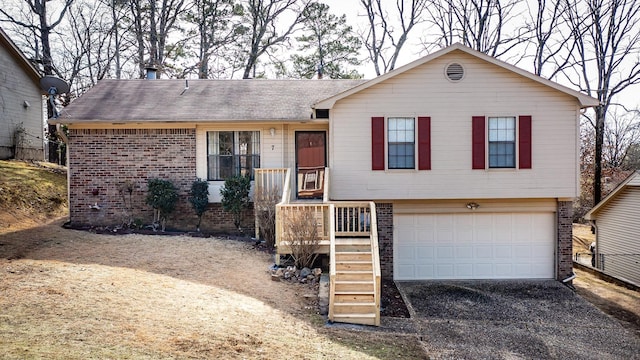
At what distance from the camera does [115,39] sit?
24531 mm

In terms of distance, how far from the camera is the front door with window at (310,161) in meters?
13.1

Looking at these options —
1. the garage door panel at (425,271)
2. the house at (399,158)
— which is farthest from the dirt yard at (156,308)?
the garage door panel at (425,271)

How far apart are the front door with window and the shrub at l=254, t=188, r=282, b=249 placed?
1.57 metres

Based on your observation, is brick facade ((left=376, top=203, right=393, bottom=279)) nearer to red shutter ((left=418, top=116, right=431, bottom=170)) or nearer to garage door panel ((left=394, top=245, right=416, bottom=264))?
garage door panel ((left=394, top=245, right=416, bottom=264))

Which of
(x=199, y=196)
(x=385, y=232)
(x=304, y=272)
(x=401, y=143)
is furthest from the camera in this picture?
(x=199, y=196)

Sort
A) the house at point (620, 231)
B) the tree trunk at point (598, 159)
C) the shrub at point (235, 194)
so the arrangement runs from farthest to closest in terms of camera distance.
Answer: the tree trunk at point (598, 159) → the house at point (620, 231) → the shrub at point (235, 194)

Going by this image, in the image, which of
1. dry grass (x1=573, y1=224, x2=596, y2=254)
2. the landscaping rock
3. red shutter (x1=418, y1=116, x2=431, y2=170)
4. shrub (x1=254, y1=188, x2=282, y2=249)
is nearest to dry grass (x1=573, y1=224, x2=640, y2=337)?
dry grass (x1=573, y1=224, x2=596, y2=254)

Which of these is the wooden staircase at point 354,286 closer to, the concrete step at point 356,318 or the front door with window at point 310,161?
the concrete step at point 356,318

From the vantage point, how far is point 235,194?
39.8 feet

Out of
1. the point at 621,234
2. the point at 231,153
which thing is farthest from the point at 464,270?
the point at 231,153

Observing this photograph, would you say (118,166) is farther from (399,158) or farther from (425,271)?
(425,271)

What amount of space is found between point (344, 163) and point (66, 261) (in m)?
6.77

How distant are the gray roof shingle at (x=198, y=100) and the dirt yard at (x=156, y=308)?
3950mm

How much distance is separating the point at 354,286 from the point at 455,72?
21.6 feet
